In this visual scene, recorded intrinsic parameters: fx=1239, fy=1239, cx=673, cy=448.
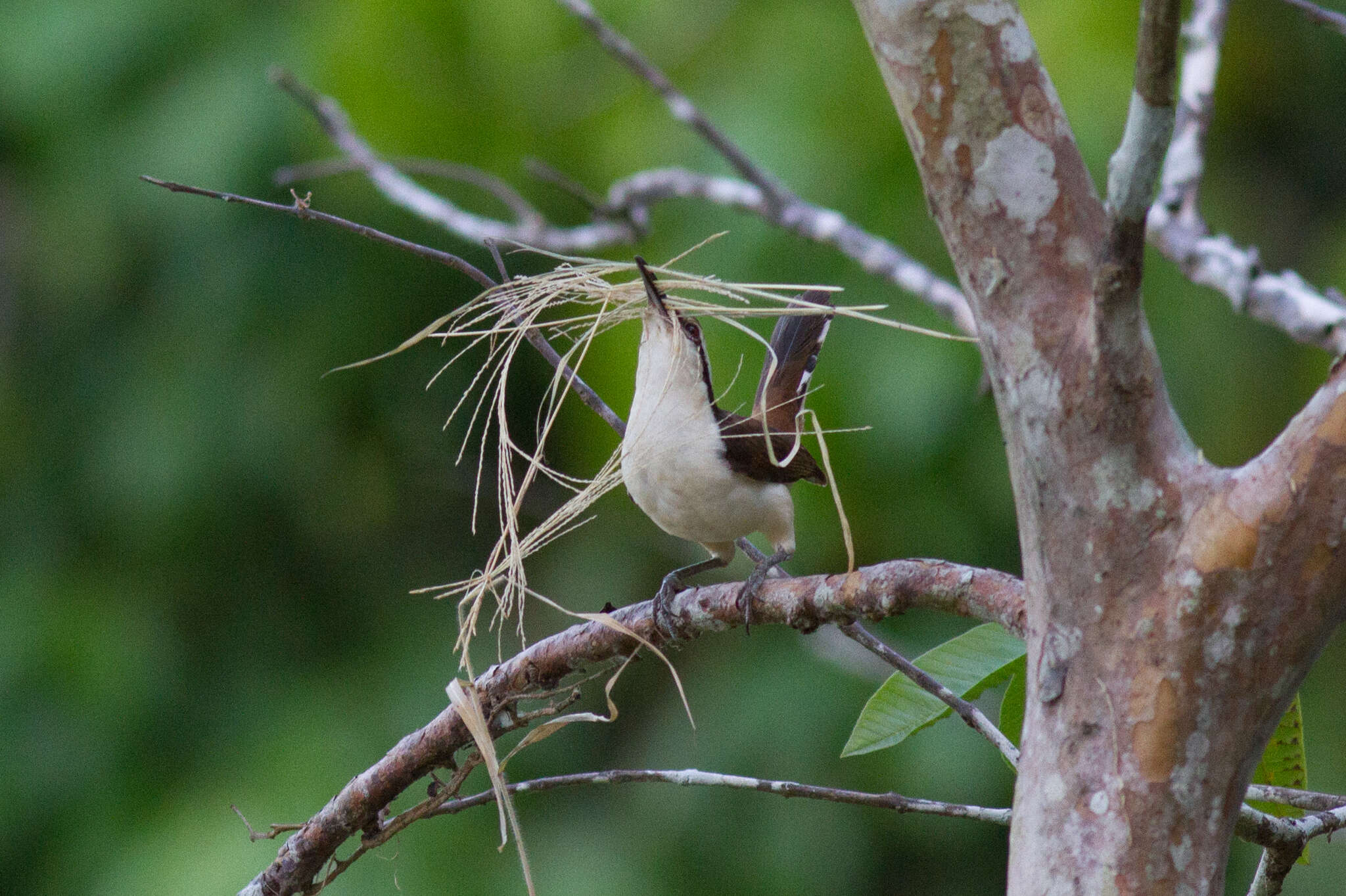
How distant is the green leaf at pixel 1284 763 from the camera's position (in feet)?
4.74

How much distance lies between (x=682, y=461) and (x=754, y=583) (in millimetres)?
314

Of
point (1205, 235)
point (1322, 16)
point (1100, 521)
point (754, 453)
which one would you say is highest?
point (1322, 16)

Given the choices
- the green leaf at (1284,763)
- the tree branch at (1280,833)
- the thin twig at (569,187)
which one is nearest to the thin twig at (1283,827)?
the tree branch at (1280,833)

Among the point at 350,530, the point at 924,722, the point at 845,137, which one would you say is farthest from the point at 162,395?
the point at 924,722

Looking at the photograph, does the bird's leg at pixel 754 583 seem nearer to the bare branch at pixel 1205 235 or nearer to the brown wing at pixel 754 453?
the brown wing at pixel 754 453

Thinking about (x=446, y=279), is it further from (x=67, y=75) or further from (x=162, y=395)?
(x=67, y=75)

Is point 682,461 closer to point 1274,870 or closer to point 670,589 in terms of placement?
point 670,589

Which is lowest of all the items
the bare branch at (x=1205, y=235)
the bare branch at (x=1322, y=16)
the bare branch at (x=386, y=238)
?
the bare branch at (x=386, y=238)

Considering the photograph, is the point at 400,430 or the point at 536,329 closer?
the point at 536,329

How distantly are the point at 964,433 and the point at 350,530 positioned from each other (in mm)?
2403

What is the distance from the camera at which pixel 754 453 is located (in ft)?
6.86

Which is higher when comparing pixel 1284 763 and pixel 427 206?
pixel 1284 763

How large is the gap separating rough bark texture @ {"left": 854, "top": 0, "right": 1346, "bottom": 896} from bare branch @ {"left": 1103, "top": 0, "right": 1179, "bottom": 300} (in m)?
0.01

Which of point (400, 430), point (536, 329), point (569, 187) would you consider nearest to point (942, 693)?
point (536, 329)
